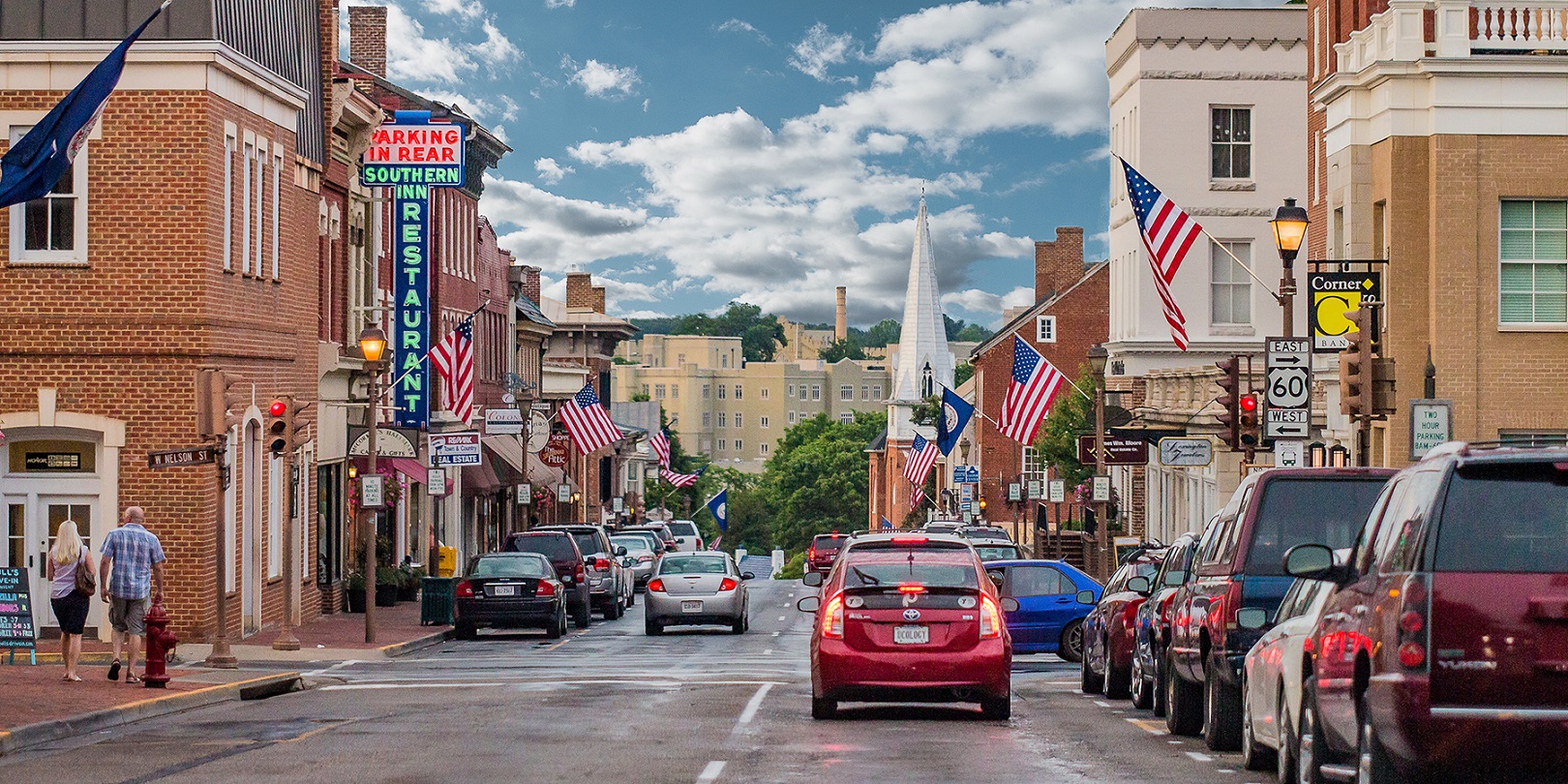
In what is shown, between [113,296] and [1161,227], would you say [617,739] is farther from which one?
[1161,227]

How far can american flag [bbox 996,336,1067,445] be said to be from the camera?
46312 mm

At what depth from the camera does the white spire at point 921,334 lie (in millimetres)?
139750

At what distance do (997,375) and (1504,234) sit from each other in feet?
193

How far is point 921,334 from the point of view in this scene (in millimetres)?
142625

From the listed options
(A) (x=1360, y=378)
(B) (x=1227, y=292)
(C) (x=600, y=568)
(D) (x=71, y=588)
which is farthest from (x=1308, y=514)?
(B) (x=1227, y=292)

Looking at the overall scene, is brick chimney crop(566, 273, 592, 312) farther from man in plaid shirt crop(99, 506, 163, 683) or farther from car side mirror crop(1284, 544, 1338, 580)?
car side mirror crop(1284, 544, 1338, 580)

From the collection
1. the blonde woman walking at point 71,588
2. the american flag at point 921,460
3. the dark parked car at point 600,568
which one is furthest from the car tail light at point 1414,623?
the american flag at point 921,460

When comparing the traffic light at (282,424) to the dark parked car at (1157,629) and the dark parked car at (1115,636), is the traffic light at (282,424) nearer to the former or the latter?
the dark parked car at (1115,636)

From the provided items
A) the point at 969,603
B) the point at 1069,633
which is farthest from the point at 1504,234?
the point at 969,603

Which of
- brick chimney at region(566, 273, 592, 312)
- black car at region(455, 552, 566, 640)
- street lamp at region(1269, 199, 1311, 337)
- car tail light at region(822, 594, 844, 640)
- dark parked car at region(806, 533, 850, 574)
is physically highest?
brick chimney at region(566, 273, 592, 312)

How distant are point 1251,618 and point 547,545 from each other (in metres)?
25.4

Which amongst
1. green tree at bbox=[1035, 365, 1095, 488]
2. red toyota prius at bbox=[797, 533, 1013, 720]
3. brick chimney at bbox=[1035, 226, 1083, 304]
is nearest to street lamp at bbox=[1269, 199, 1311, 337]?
red toyota prius at bbox=[797, 533, 1013, 720]

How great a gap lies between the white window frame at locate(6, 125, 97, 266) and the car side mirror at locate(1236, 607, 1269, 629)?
743 inches

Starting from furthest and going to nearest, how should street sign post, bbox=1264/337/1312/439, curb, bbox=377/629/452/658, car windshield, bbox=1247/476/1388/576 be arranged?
1. curb, bbox=377/629/452/658
2. street sign post, bbox=1264/337/1312/439
3. car windshield, bbox=1247/476/1388/576
